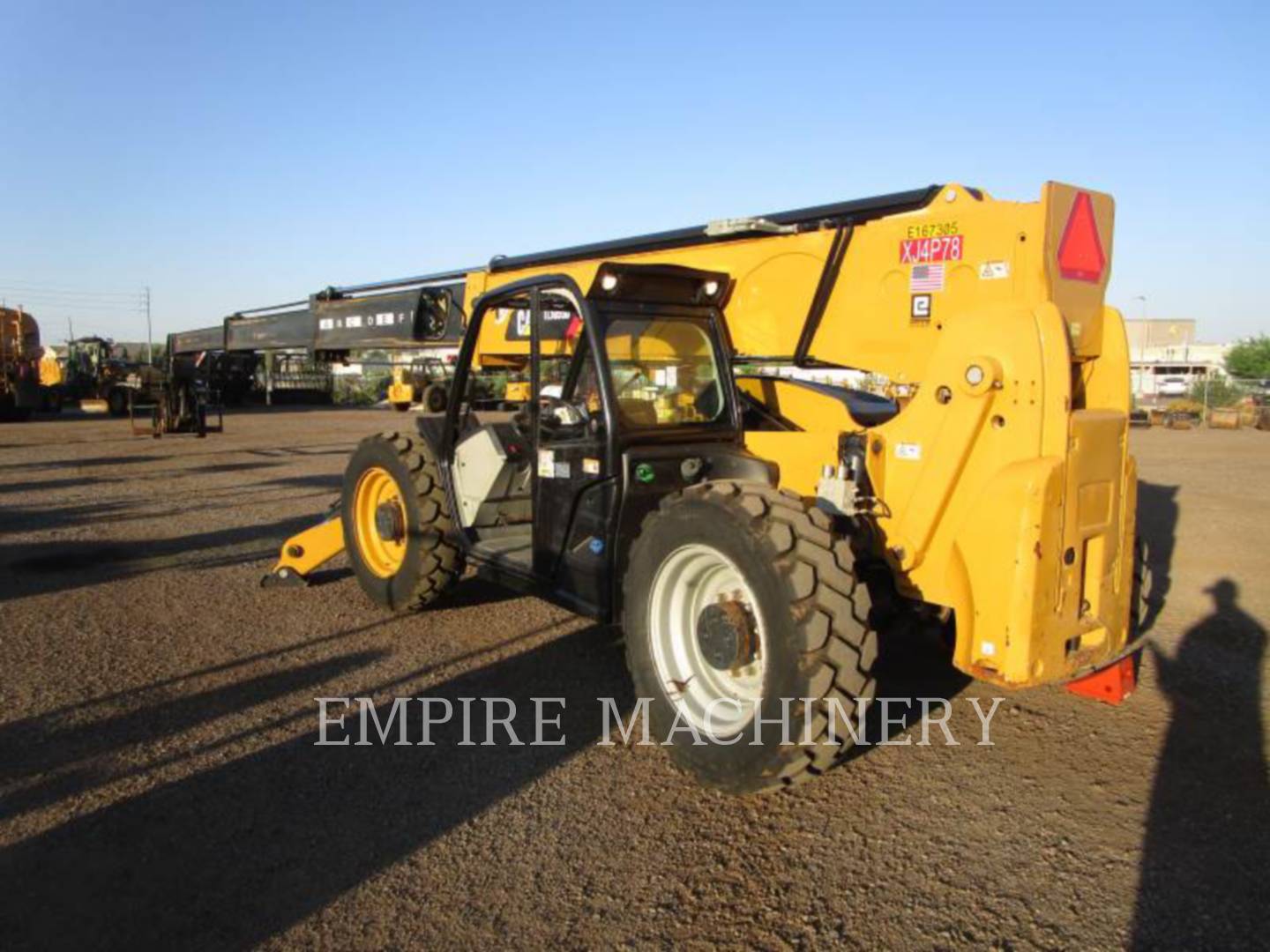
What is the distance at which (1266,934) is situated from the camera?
2.89 metres

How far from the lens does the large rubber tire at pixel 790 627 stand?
11.2 ft

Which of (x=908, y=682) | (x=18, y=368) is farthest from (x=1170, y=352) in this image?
(x=908, y=682)

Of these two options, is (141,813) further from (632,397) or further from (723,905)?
(632,397)

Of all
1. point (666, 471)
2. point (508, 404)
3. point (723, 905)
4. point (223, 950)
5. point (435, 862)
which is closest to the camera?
point (223, 950)

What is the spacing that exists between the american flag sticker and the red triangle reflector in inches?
20.7

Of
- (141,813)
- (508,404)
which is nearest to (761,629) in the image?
(141,813)

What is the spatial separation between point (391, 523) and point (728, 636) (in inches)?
128

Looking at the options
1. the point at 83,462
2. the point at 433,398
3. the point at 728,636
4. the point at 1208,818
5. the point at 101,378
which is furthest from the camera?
the point at 101,378

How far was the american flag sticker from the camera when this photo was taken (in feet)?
14.2

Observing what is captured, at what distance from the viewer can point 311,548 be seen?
6949mm

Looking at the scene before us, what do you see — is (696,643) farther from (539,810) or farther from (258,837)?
(258,837)

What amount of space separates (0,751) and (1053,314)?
493cm

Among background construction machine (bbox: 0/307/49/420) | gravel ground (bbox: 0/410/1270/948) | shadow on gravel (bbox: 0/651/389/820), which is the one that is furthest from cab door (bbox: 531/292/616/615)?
background construction machine (bbox: 0/307/49/420)

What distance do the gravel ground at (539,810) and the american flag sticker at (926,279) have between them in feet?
7.14
